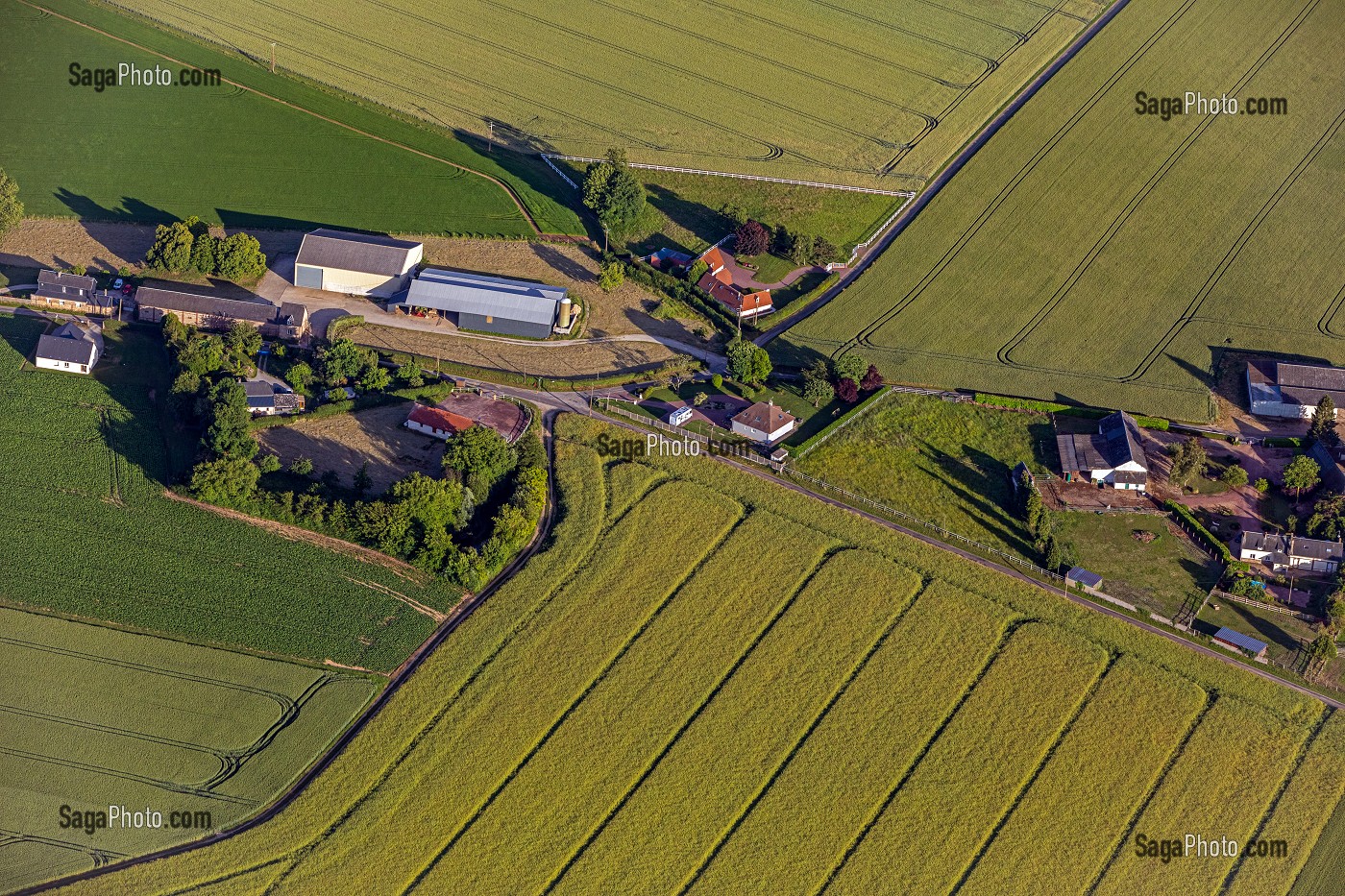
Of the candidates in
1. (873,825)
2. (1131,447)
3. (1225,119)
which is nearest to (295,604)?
(873,825)

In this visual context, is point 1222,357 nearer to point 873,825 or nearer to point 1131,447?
point 1131,447

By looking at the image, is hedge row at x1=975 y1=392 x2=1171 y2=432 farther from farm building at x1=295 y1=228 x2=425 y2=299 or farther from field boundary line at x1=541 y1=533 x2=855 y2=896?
farm building at x1=295 y1=228 x2=425 y2=299

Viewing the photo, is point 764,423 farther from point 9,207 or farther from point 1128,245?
point 9,207

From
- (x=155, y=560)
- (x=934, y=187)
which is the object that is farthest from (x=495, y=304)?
(x=934, y=187)

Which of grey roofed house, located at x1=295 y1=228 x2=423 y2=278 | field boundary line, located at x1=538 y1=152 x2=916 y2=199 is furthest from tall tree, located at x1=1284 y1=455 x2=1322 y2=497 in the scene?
grey roofed house, located at x1=295 y1=228 x2=423 y2=278

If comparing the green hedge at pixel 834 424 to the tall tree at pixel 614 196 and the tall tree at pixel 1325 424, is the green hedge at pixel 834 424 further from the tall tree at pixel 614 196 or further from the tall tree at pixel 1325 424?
the tall tree at pixel 1325 424
